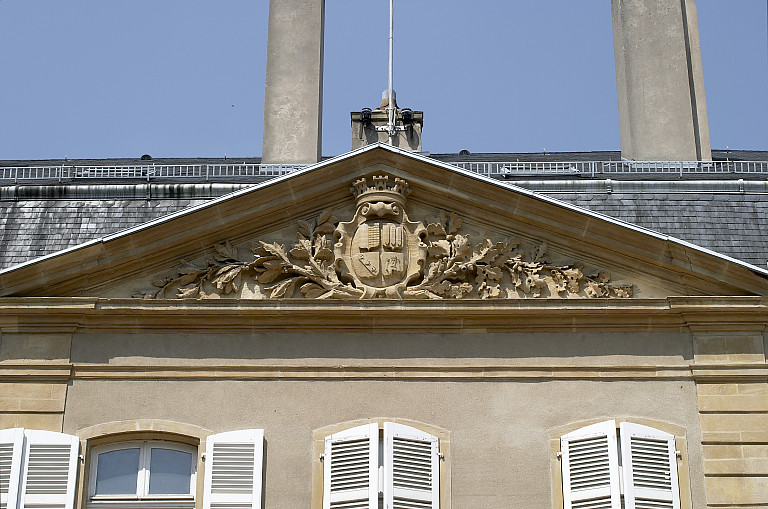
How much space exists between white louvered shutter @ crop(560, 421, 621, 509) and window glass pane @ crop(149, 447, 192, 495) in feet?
11.5

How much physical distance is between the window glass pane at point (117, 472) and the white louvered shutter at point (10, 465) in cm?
75

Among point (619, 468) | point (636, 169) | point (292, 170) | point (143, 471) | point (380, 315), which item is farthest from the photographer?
point (636, 169)

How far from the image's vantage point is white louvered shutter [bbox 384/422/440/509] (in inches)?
543

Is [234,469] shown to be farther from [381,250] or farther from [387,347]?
[381,250]

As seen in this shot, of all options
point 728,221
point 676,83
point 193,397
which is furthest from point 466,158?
point 193,397

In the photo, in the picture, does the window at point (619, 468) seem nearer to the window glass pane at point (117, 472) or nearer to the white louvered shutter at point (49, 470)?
the window glass pane at point (117, 472)

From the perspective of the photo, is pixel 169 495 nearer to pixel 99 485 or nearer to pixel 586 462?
pixel 99 485

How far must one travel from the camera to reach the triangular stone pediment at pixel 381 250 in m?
14.8

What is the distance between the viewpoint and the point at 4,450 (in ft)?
45.9

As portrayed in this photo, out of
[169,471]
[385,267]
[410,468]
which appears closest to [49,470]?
[169,471]

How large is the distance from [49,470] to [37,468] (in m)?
0.11

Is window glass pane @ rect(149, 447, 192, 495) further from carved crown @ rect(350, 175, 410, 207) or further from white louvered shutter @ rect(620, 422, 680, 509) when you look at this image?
white louvered shutter @ rect(620, 422, 680, 509)

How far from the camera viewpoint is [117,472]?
1425cm

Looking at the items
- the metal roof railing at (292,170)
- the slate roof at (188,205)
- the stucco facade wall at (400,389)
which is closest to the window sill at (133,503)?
the stucco facade wall at (400,389)
